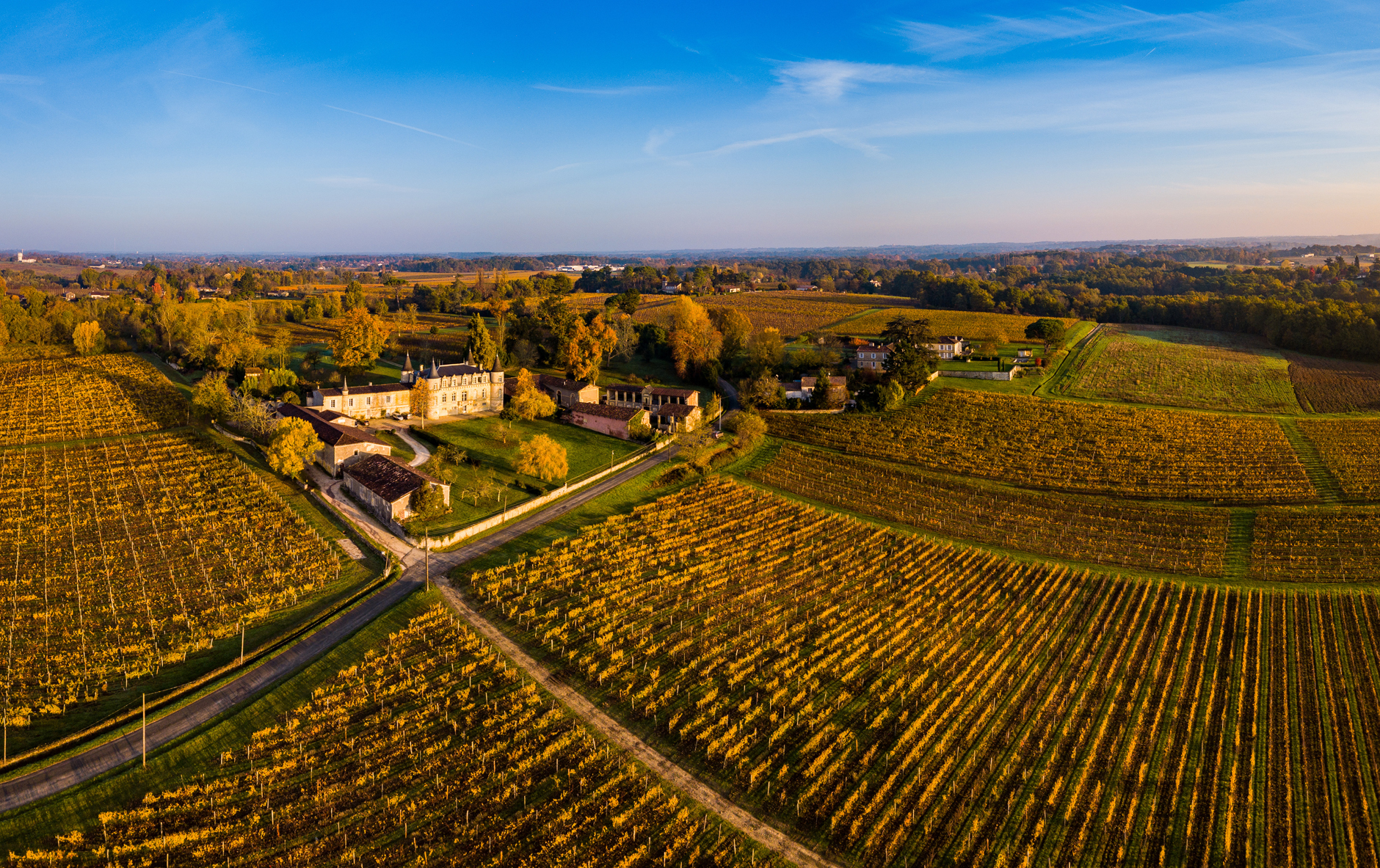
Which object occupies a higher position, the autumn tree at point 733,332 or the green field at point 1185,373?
the autumn tree at point 733,332

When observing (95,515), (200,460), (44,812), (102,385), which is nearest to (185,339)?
(102,385)

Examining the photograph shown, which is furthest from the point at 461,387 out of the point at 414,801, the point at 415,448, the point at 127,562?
the point at 414,801

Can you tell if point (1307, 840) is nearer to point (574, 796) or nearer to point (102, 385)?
point (574, 796)

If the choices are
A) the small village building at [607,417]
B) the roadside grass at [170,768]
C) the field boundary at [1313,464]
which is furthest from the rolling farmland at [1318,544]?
the roadside grass at [170,768]

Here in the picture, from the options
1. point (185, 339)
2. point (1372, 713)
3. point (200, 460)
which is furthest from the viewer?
point (185, 339)

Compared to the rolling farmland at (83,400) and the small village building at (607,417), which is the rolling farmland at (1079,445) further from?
the rolling farmland at (83,400)

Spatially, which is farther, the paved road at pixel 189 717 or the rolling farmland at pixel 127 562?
the rolling farmland at pixel 127 562
